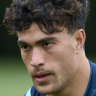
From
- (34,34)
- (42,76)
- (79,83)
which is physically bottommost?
(79,83)

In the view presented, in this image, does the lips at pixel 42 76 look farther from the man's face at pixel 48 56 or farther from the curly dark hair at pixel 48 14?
the curly dark hair at pixel 48 14

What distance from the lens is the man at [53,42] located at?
8.35ft

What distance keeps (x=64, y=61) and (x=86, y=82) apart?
9.7 inches

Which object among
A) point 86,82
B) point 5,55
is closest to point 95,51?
point 5,55

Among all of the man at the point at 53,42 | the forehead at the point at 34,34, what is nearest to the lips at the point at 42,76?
the man at the point at 53,42

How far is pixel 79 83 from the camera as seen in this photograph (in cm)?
272

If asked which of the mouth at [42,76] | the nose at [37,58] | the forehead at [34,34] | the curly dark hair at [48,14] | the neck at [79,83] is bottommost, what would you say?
the neck at [79,83]

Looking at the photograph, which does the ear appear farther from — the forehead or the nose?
the nose

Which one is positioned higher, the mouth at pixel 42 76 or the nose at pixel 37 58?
the nose at pixel 37 58

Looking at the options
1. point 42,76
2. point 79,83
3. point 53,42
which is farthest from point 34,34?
point 79,83

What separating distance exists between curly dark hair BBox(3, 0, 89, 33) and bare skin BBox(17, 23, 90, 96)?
0.14 feet

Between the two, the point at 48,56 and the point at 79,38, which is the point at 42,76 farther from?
the point at 79,38

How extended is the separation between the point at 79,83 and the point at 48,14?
1.73ft

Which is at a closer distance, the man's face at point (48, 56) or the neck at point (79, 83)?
the man's face at point (48, 56)
